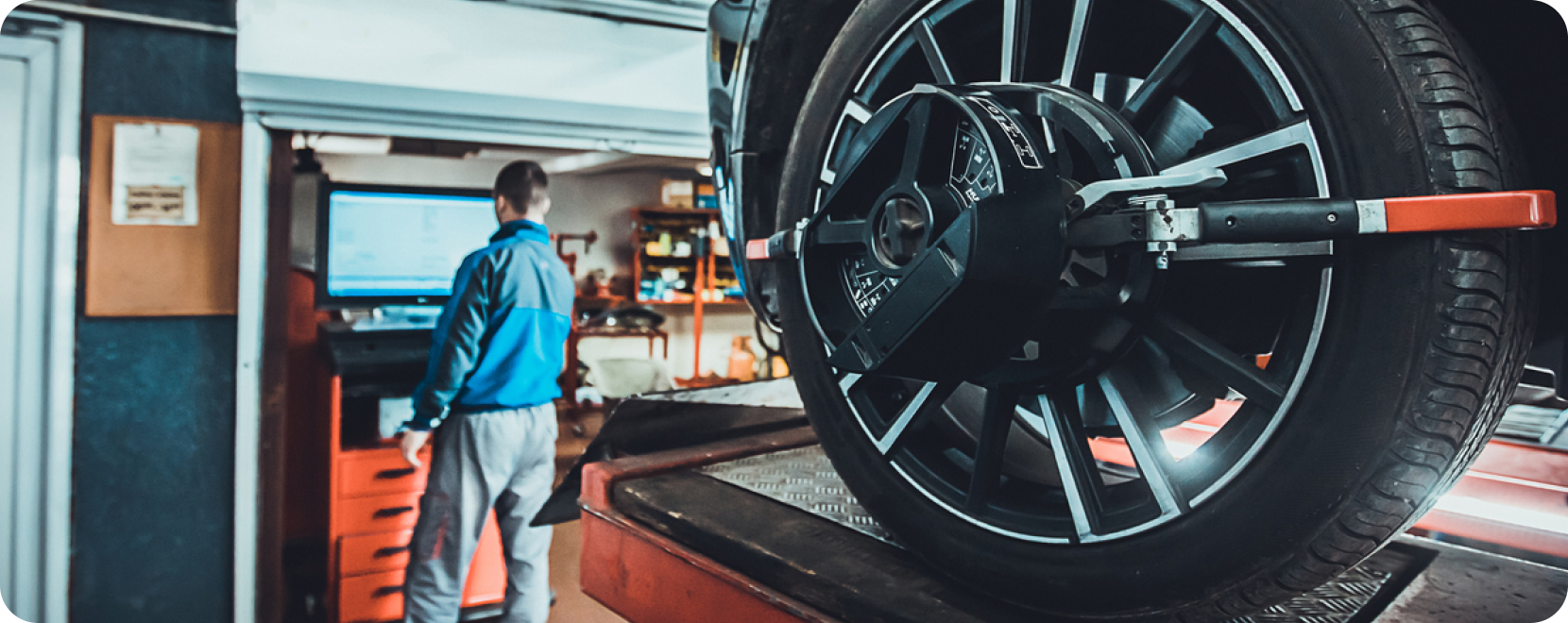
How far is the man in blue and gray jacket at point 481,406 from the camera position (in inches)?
109

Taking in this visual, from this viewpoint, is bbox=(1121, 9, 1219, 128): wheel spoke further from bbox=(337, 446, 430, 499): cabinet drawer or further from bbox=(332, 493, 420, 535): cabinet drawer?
bbox=(332, 493, 420, 535): cabinet drawer

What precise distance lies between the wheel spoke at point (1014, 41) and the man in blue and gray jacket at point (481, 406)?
7.64 feet

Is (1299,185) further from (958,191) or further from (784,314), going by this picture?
(784,314)

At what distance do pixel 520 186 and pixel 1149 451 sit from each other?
2676mm

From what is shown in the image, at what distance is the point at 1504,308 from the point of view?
559 millimetres

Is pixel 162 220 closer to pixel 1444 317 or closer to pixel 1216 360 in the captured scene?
pixel 1216 360

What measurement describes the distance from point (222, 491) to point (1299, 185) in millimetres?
3072

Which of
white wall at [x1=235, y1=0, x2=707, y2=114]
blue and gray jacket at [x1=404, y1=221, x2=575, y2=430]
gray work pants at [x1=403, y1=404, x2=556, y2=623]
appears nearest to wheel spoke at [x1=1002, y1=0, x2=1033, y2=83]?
white wall at [x1=235, y1=0, x2=707, y2=114]

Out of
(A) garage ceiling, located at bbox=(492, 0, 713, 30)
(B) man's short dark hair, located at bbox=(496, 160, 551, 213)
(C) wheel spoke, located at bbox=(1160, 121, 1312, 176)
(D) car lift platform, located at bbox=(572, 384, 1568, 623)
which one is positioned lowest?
(D) car lift platform, located at bbox=(572, 384, 1568, 623)

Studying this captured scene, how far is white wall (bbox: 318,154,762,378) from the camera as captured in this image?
7.58 m

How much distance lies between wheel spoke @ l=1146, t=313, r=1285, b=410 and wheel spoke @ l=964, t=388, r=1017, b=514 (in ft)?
0.48

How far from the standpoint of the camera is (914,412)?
83cm

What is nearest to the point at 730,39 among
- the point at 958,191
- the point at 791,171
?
the point at 791,171

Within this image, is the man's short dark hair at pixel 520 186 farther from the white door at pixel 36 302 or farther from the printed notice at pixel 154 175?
the white door at pixel 36 302
